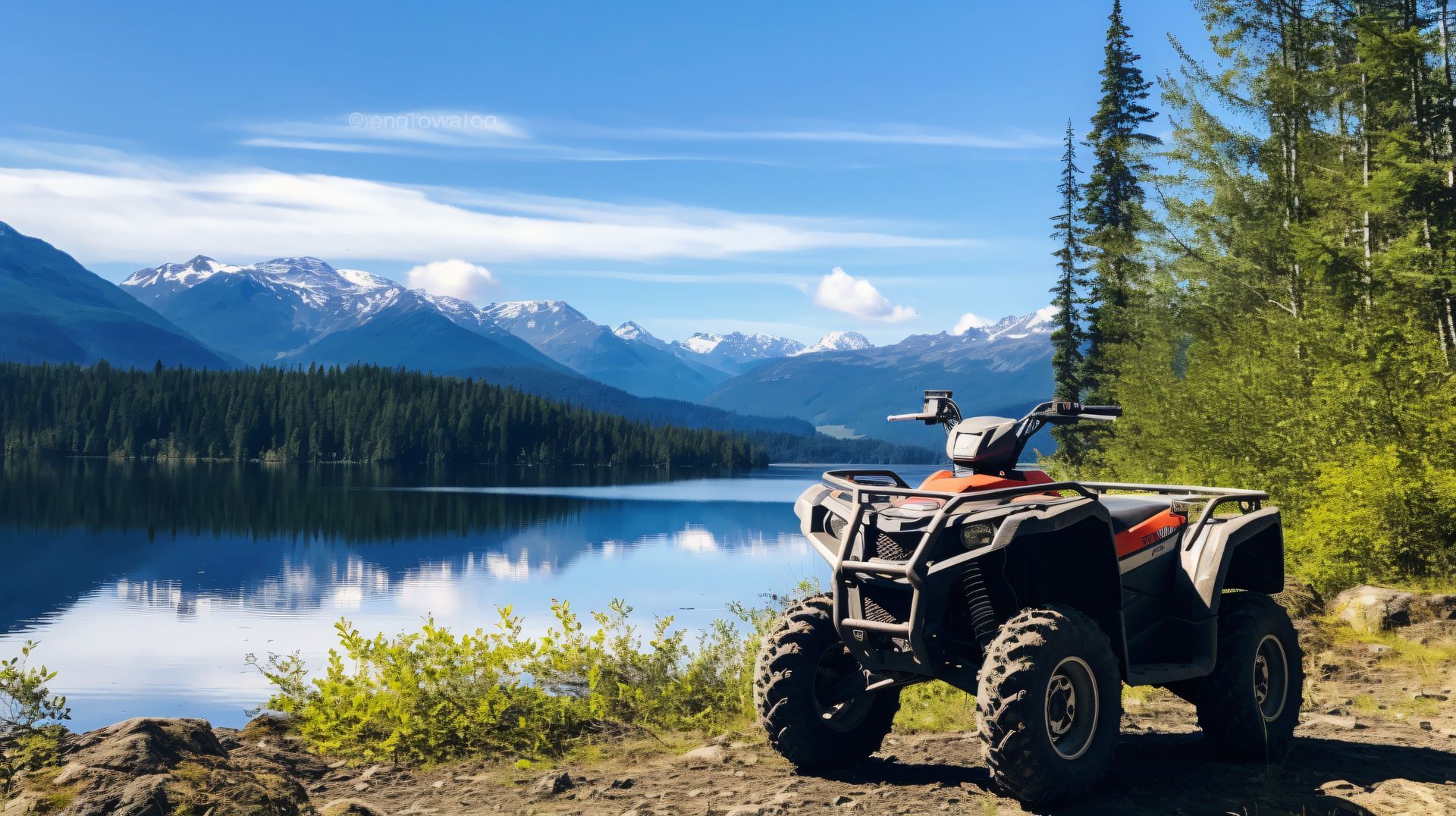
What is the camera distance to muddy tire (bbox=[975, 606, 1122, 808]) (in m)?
Answer: 5.93

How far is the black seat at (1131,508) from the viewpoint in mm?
7223

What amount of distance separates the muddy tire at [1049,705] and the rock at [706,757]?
2.52 m

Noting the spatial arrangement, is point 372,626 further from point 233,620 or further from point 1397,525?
point 1397,525

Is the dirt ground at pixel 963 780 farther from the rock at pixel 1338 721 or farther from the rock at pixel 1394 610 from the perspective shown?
the rock at pixel 1394 610

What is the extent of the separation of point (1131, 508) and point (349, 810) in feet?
17.6

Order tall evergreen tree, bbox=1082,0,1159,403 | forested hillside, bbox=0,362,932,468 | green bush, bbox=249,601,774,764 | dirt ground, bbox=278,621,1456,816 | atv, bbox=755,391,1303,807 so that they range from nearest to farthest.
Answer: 1. atv, bbox=755,391,1303,807
2. dirt ground, bbox=278,621,1456,816
3. green bush, bbox=249,601,774,764
4. tall evergreen tree, bbox=1082,0,1159,403
5. forested hillside, bbox=0,362,932,468

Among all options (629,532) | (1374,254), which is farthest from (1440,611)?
(629,532)

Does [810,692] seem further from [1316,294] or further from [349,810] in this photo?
[1316,294]

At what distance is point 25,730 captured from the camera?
27.3 ft

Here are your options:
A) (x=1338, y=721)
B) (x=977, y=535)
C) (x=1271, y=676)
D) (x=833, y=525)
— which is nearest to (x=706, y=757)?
(x=833, y=525)

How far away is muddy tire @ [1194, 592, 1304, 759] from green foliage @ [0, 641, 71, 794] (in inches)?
310

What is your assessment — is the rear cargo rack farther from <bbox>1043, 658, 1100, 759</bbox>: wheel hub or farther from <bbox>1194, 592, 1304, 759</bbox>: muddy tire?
<bbox>1194, 592, 1304, 759</bbox>: muddy tire

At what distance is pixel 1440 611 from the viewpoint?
12.2 meters

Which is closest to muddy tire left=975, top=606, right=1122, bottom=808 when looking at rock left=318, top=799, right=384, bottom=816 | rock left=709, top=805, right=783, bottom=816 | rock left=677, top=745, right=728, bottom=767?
rock left=709, top=805, right=783, bottom=816
